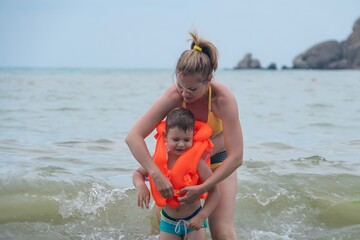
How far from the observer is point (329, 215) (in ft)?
23.0

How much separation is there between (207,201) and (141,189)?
0.51 metres

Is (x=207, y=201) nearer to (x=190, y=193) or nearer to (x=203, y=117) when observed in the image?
(x=190, y=193)

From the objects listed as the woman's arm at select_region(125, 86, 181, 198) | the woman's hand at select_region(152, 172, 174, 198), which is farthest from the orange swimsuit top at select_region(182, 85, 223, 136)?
the woman's hand at select_region(152, 172, 174, 198)

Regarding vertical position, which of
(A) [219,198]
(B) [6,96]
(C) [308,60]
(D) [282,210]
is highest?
(A) [219,198]

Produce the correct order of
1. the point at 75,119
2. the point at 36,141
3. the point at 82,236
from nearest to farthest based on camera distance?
the point at 82,236 → the point at 36,141 → the point at 75,119

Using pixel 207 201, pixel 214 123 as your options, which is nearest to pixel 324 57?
pixel 214 123

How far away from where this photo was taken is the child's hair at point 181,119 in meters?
4.56

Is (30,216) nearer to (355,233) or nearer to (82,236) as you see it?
(82,236)

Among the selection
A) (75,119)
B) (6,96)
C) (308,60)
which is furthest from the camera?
(308,60)

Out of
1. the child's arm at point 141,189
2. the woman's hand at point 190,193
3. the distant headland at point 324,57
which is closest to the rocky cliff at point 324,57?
the distant headland at point 324,57

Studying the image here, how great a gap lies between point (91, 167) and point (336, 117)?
923 centimetres

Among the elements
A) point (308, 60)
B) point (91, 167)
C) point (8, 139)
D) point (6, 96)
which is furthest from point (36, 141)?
point (308, 60)

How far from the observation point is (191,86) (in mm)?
4539

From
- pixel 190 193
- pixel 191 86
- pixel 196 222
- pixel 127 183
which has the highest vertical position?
pixel 191 86
